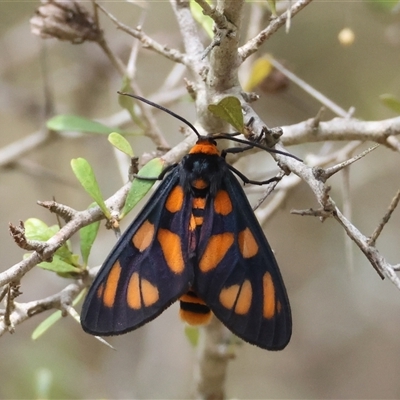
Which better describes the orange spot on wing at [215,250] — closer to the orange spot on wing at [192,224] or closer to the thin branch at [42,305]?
the orange spot on wing at [192,224]

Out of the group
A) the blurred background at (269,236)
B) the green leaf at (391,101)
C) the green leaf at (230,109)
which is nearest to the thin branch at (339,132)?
the green leaf at (391,101)

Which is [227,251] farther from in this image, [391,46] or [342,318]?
[342,318]

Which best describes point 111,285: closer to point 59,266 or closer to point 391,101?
point 59,266

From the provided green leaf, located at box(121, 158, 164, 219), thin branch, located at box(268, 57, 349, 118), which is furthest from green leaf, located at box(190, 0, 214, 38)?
green leaf, located at box(121, 158, 164, 219)

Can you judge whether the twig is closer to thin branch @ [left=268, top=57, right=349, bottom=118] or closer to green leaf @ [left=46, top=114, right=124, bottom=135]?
thin branch @ [left=268, top=57, right=349, bottom=118]

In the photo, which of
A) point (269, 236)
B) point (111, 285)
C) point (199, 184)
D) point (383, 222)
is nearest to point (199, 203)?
point (199, 184)

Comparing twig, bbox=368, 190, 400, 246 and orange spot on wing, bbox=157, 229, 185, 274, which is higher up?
orange spot on wing, bbox=157, 229, 185, 274

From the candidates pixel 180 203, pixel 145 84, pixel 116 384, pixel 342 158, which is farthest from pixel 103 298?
pixel 145 84
